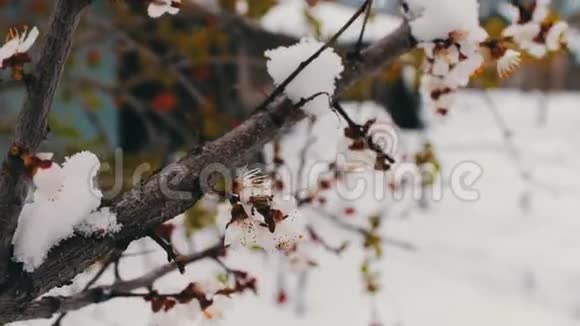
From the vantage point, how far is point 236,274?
1112 millimetres

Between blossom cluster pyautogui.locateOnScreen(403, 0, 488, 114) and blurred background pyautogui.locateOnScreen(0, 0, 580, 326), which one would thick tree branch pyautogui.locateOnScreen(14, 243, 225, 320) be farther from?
blossom cluster pyautogui.locateOnScreen(403, 0, 488, 114)

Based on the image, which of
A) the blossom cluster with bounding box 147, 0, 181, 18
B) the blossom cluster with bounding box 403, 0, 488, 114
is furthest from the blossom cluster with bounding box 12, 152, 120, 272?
the blossom cluster with bounding box 403, 0, 488, 114

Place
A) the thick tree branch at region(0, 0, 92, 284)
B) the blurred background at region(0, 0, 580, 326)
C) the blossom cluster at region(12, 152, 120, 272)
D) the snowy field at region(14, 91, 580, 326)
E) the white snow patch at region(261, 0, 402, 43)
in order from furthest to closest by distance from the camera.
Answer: the white snow patch at region(261, 0, 402, 43), the snowy field at region(14, 91, 580, 326), the blurred background at region(0, 0, 580, 326), the blossom cluster at region(12, 152, 120, 272), the thick tree branch at region(0, 0, 92, 284)

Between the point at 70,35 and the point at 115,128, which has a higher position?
the point at 115,128

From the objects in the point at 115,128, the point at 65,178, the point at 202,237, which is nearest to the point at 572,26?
the point at 65,178

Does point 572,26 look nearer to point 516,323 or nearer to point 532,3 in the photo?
point 532,3

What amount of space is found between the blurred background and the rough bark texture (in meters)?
0.27

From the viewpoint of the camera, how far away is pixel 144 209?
83 cm

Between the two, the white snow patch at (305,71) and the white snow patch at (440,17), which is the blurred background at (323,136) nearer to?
the white snow patch at (305,71)

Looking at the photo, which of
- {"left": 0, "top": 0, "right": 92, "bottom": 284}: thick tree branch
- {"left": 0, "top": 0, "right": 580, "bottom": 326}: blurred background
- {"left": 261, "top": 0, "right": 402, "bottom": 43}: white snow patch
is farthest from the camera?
{"left": 261, "top": 0, "right": 402, "bottom": 43}: white snow patch

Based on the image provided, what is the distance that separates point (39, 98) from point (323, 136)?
1.23 metres

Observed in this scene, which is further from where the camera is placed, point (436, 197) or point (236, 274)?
point (436, 197)

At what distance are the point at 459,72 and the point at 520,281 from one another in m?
2.82

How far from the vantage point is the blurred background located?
2576mm
